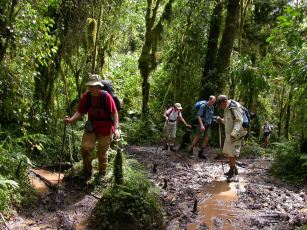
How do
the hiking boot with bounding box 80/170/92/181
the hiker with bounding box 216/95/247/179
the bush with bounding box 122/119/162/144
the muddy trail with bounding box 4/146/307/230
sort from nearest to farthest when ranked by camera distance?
the muddy trail with bounding box 4/146/307/230, the hiking boot with bounding box 80/170/92/181, the hiker with bounding box 216/95/247/179, the bush with bounding box 122/119/162/144

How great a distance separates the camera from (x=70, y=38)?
11.4 meters

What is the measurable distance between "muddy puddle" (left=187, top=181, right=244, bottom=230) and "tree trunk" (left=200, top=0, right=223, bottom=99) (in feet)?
Result: 29.8

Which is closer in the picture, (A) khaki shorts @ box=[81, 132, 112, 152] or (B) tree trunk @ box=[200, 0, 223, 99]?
(A) khaki shorts @ box=[81, 132, 112, 152]

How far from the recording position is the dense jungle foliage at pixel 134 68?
8.24m

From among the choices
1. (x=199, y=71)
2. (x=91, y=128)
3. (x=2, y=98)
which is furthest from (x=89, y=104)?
(x=199, y=71)

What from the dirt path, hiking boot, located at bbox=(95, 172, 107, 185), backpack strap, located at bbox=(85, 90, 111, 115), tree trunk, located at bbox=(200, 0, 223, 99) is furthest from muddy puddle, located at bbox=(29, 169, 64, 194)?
tree trunk, located at bbox=(200, 0, 223, 99)

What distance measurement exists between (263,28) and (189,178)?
1470 cm

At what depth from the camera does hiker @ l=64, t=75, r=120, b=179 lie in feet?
26.2

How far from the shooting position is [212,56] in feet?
63.4

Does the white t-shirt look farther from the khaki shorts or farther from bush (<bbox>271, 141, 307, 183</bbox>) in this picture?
the khaki shorts

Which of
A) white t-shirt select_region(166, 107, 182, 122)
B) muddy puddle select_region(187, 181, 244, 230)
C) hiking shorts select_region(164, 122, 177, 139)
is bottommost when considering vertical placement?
muddy puddle select_region(187, 181, 244, 230)

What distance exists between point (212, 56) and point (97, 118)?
1217cm

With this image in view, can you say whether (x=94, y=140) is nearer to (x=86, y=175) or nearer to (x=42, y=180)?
(x=86, y=175)

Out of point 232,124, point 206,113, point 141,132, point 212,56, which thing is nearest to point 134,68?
point 212,56
